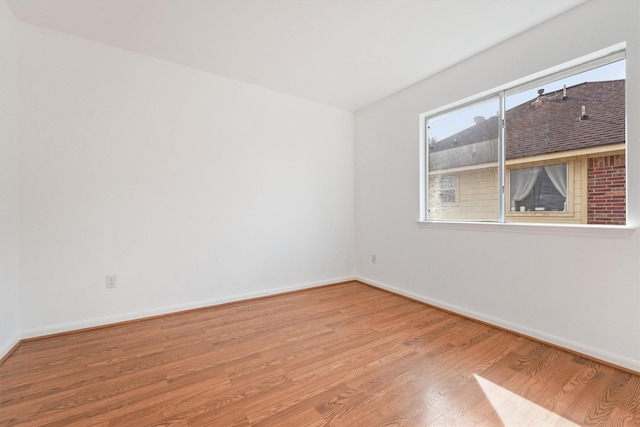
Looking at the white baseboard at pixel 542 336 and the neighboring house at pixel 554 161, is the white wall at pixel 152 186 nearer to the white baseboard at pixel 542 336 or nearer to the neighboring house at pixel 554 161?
the white baseboard at pixel 542 336

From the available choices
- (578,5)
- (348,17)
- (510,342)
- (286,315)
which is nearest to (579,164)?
(578,5)

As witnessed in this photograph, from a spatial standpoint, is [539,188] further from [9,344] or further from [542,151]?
[9,344]

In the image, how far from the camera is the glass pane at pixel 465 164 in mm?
2660

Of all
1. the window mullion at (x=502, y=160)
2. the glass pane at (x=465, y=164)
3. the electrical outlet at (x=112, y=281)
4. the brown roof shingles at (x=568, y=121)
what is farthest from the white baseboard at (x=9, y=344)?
the brown roof shingles at (x=568, y=121)

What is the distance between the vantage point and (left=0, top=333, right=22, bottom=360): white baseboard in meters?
1.93

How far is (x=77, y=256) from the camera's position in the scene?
2.41 metres

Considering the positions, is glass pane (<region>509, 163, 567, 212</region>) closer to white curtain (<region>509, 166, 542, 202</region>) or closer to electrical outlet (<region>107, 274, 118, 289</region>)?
white curtain (<region>509, 166, 542, 202</region>)

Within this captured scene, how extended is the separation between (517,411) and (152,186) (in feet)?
10.9

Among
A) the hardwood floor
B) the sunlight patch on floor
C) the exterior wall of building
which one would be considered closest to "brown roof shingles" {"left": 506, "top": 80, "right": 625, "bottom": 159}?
the exterior wall of building

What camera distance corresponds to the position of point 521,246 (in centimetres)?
232

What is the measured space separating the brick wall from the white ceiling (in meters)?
1.21

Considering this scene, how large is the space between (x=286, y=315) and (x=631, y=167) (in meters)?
2.95

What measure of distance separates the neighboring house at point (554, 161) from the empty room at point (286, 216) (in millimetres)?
14

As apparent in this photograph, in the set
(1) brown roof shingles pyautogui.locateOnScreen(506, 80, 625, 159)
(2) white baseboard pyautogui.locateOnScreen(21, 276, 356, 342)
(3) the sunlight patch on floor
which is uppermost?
(1) brown roof shingles pyautogui.locateOnScreen(506, 80, 625, 159)
